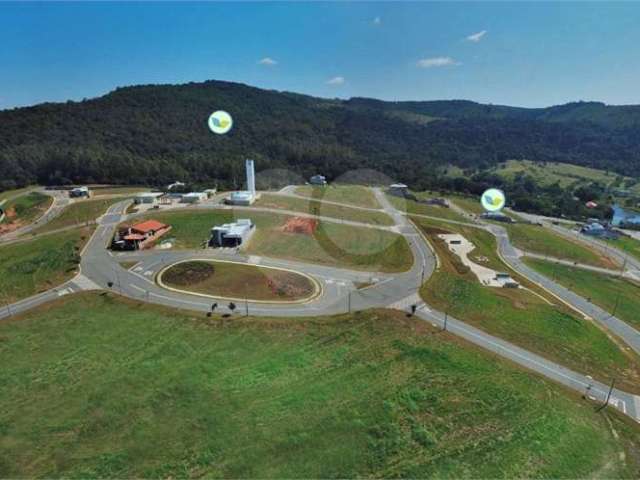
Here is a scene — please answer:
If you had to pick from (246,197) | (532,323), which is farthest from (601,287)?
(246,197)

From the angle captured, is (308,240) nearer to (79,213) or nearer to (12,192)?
(79,213)

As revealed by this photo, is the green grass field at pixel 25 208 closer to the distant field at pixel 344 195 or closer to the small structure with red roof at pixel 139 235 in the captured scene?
A: the small structure with red roof at pixel 139 235

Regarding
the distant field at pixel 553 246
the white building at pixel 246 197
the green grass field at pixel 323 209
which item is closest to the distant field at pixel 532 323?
the distant field at pixel 553 246

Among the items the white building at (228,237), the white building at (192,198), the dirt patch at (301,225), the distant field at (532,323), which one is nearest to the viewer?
the distant field at (532,323)

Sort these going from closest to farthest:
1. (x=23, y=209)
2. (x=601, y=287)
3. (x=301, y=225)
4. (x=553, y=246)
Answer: (x=601, y=287), (x=301, y=225), (x=553, y=246), (x=23, y=209)

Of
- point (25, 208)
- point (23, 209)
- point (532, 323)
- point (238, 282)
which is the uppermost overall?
point (25, 208)

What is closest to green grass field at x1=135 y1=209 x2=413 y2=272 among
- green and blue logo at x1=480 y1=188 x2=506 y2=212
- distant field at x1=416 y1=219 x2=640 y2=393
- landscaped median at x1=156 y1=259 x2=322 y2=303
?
landscaped median at x1=156 y1=259 x2=322 y2=303
